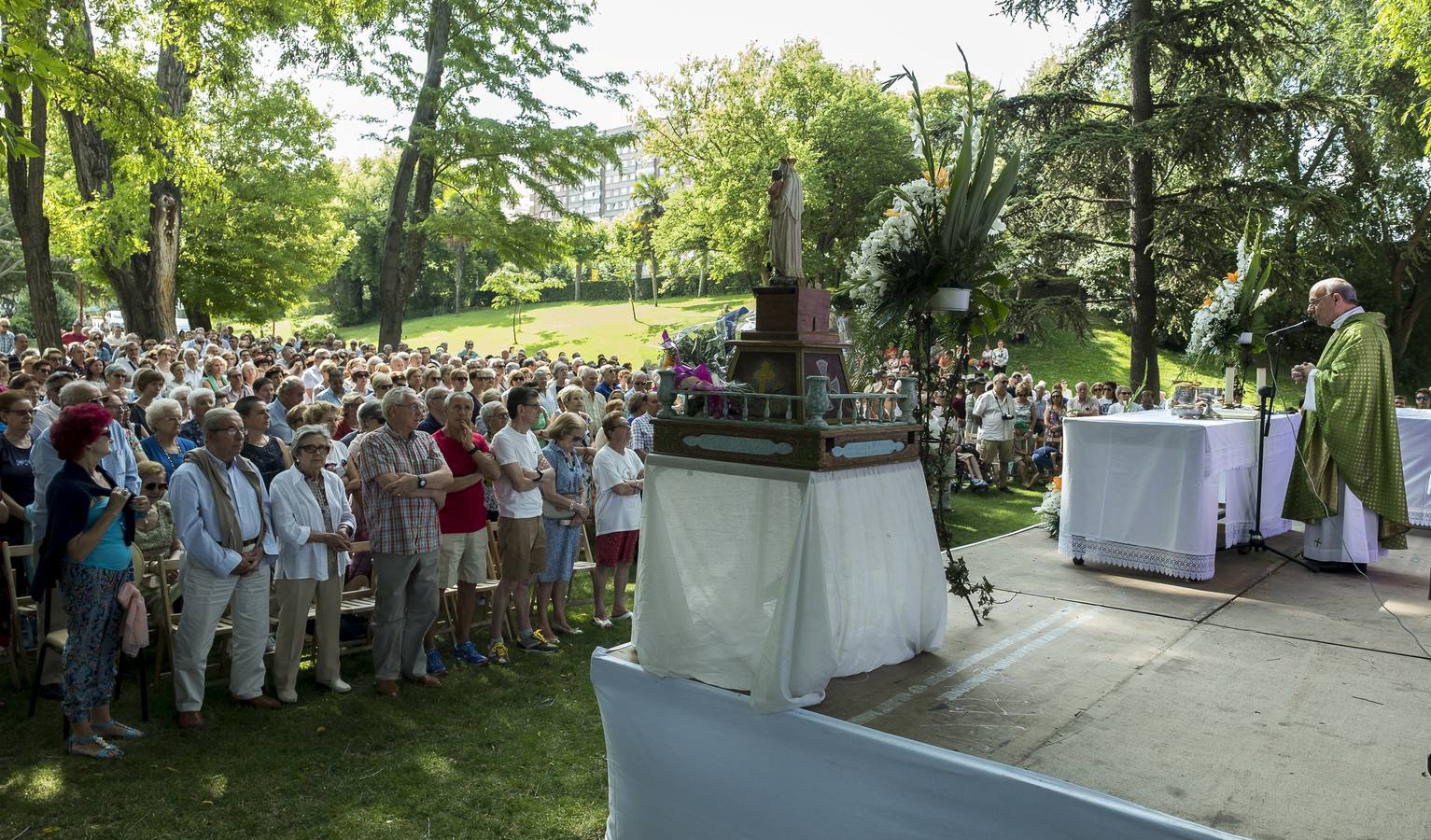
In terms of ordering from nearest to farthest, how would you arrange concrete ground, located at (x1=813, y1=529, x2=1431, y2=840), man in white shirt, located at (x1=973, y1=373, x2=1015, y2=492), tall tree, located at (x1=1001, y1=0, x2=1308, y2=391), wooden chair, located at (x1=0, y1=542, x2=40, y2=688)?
concrete ground, located at (x1=813, y1=529, x2=1431, y2=840)
wooden chair, located at (x1=0, y1=542, x2=40, y2=688)
man in white shirt, located at (x1=973, y1=373, x2=1015, y2=492)
tall tree, located at (x1=1001, y1=0, x2=1308, y2=391)

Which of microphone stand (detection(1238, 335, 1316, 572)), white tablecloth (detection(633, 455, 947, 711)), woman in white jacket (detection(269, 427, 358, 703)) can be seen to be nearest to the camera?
white tablecloth (detection(633, 455, 947, 711))

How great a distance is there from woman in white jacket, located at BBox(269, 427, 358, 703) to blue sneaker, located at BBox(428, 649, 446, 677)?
27.7 inches

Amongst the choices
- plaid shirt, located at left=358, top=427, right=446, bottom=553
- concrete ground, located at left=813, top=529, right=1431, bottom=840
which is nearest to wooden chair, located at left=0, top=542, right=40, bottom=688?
plaid shirt, located at left=358, top=427, right=446, bottom=553

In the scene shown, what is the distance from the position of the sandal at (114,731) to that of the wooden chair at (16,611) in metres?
0.92

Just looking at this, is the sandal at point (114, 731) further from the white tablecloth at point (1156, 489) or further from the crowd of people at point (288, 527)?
the white tablecloth at point (1156, 489)

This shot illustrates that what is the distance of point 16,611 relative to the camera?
5.54m

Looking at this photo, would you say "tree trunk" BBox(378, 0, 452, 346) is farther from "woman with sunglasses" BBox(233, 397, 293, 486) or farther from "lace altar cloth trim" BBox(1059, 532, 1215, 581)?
"lace altar cloth trim" BBox(1059, 532, 1215, 581)

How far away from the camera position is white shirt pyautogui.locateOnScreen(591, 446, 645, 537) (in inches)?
283

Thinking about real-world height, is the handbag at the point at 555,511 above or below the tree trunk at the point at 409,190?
below

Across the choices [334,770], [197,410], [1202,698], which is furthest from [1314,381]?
[197,410]

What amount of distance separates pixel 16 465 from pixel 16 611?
97 cm

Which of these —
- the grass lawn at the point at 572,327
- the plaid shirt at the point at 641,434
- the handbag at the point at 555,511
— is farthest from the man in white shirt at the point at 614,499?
the grass lawn at the point at 572,327

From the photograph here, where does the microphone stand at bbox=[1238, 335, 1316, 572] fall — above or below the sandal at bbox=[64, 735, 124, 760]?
above

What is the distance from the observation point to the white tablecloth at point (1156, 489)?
6.41 meters
